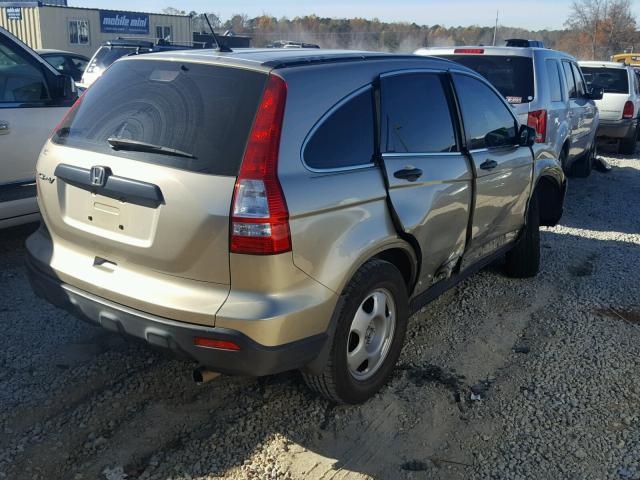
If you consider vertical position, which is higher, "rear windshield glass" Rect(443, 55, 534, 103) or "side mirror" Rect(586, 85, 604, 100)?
"rear windshield glass" Rect(443, 55, 534, 103)

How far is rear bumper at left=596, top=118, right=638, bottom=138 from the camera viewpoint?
13188 mm

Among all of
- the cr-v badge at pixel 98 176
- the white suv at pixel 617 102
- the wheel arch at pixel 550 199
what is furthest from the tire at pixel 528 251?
the white suv at pixel 617 102

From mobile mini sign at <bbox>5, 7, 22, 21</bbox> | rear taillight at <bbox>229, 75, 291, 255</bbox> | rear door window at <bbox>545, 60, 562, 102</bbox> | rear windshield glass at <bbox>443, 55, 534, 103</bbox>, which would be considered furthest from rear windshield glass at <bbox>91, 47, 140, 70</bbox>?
mobile mini sign at <bbox>5, 7, 22, 21</bbox>

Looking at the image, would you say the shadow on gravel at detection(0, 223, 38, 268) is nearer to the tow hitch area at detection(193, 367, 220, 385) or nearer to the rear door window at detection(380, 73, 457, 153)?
the tow hitch area at detection(193, 367, 220, 385)

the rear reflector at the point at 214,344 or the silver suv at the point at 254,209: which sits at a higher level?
the silver suv at the point at 254,209

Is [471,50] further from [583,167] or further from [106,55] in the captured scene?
[106,55]

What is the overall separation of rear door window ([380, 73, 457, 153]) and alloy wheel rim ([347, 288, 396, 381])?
0.81 meters

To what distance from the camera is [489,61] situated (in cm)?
759

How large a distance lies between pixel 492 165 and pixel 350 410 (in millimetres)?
1964

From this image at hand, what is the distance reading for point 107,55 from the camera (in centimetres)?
1453

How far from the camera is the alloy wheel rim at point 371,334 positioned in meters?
3.39

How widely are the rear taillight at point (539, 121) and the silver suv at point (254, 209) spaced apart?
3792 millimetres

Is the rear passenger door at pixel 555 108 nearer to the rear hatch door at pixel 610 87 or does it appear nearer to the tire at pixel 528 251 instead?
the tire at pixel 528 251

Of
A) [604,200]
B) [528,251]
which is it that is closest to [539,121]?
[528,251]
